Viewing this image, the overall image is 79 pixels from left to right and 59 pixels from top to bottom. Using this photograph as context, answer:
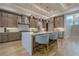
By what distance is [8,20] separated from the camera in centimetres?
251

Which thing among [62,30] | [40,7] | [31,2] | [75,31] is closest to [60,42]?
[62,30]

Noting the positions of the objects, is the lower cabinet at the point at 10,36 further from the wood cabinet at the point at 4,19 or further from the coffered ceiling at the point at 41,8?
the coffered ceiling at the point at 41,8

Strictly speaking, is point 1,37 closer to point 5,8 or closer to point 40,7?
point 5,8

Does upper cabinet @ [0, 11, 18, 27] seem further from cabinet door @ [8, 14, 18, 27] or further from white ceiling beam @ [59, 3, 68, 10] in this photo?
white ceiling beam @ [59, 3, 68, 10]

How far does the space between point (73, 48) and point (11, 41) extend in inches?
62.1

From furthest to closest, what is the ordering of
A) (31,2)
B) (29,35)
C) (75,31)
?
(29,35) → (75,31) → (31,2)

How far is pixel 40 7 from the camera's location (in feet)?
7.75

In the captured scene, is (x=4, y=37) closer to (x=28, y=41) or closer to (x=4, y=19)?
Answer: (x=4, y=19)

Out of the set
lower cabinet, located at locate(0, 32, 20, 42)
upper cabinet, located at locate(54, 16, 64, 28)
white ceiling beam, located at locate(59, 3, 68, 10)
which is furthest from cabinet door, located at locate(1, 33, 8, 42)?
white ceiling beam, located at locate(59, 3, 68, 10)

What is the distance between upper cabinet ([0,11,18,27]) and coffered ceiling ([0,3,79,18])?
0.17 metres

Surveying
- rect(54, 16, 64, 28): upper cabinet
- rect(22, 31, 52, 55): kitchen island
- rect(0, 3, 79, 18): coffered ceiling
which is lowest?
rect(22, 31, 52, 55): kitchen island

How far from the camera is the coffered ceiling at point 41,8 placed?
226 cm

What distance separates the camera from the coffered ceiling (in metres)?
2.26

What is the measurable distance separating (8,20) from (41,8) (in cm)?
90
